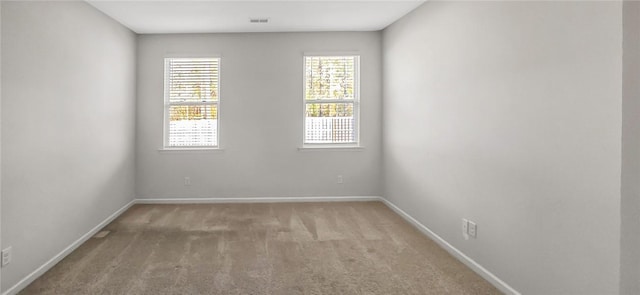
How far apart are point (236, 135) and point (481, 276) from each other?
366cm

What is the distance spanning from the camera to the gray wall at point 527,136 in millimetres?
1792

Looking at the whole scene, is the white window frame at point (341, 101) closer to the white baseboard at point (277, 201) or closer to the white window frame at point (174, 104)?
the white baseboard at point (277, 201)

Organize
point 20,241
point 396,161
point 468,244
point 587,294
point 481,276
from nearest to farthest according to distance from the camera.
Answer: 1. point 587,294
2. point 20,241
3. point 481,276
4. point 468,244
5. point 396,161

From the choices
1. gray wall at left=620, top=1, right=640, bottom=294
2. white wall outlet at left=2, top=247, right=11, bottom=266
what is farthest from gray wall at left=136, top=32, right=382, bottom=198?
gray wall at left=620, top=1, right=640, bottom=294

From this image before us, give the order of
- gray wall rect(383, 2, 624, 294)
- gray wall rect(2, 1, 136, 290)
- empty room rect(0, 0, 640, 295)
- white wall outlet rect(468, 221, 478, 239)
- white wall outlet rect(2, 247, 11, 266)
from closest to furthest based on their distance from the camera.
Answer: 1. gray wall rect(383, 2, 624, 294)
2. empty room rect(0, 0, 640, 295)
3. white wall outlet rect(2, 247, 11, 266)
4. gray wall rect(2, 1, 136, 290)
5. white wall outlet rect(468, 221, 478, 239)

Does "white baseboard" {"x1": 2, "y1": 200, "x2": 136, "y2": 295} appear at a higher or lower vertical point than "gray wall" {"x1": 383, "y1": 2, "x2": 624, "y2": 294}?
lower

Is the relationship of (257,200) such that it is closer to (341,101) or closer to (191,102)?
(191,102)

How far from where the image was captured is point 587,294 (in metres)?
1.91

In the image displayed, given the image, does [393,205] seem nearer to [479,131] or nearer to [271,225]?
[271,225]

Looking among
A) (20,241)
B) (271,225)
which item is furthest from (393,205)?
(20,241)

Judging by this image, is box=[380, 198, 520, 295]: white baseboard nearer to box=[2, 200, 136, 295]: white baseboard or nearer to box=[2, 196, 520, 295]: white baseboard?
box=[2, 196, 520, 295]: white baseboard

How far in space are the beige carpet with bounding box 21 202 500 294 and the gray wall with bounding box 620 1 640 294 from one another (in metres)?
1.78

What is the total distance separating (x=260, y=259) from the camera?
10.3 feet

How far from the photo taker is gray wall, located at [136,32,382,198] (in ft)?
16.9
